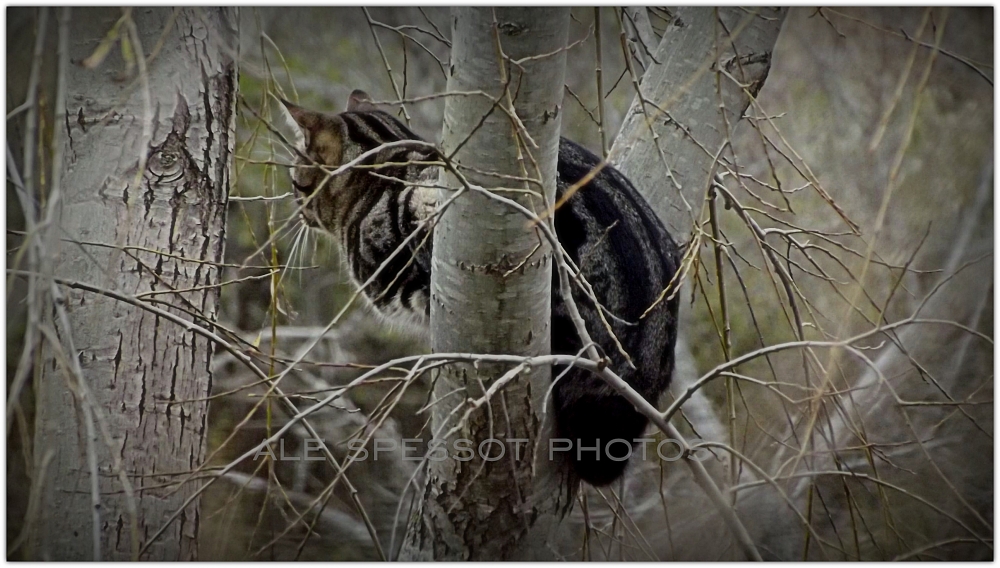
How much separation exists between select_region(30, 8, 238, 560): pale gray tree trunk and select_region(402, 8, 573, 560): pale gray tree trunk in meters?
0.44

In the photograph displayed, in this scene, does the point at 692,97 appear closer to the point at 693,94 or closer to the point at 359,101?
the point at 693,94

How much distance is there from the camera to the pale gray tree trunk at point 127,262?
4.42ft

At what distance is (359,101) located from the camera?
1812 mm

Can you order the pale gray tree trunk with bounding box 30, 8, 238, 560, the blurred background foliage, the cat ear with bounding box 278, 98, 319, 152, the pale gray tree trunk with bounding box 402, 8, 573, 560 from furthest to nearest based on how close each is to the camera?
the cat ear with bounding box 278, 98, 319, 152
the blurred background foliage
the pale gray tree trunk with bounding box 30, 8, 238, 560
the pale gray tree trunk with bounding box 402, 8, 573, 560

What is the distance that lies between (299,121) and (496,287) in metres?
0.78

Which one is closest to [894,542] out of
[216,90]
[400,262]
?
[400,262]

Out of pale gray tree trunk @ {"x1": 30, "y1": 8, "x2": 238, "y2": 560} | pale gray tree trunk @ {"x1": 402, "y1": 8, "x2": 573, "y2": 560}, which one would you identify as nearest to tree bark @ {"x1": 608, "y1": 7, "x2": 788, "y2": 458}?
pale gray tree trunk @ {"x1": 402, "y1": 8, "x2": 573, "y2": 560}

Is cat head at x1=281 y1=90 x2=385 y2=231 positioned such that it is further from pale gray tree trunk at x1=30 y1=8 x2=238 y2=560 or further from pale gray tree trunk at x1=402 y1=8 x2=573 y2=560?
pale gray tree trunk at x1=402 y1=8 x2=573 y2=560

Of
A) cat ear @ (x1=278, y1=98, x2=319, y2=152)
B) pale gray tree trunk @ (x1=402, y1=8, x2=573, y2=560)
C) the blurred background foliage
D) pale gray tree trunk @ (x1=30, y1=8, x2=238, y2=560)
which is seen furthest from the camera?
cat ear @ (x1=278, y1=98, x2=319, y2=152)

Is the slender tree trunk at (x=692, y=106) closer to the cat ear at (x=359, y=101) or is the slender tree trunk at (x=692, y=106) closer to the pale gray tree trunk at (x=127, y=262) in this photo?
the cat ear at (x=359, y=101)

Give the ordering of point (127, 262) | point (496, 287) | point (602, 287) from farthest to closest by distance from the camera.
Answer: point (602, 287), point (127, 262), point (496, 287)

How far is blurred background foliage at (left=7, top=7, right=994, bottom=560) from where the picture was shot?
1.52 meters

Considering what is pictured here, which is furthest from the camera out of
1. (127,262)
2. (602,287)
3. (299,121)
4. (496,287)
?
(299,121)

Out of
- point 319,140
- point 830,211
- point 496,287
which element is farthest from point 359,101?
point 830,211
